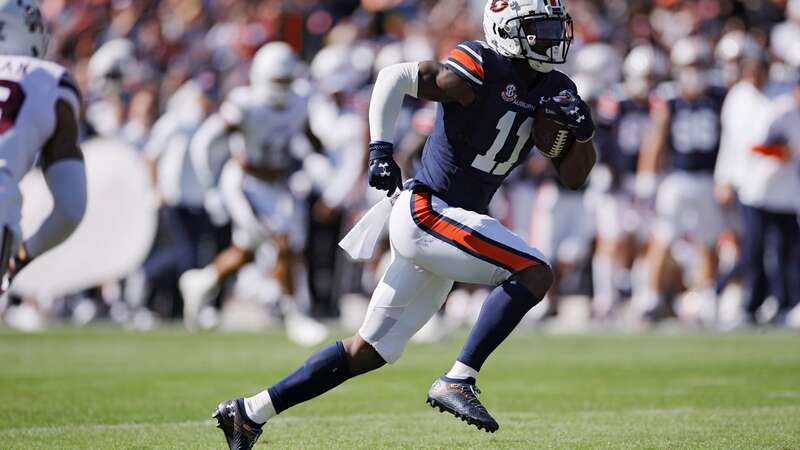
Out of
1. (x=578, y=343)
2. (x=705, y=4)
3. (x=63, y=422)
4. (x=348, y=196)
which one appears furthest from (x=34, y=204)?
(x=705, y=4)

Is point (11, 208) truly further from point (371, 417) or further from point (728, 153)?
point (728, 153)

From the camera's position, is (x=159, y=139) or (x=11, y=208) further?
(x=159, y=139)

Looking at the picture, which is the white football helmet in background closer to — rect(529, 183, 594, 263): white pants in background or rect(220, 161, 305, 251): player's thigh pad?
rect(529, 183, 594, 263): white pants in background

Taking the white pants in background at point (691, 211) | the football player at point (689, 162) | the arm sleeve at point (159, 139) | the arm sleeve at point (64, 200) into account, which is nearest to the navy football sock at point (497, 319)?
the arm sleeve at point (64, 200)

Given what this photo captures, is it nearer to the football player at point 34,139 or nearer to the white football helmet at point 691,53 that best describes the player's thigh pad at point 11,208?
the football player at point 34,139

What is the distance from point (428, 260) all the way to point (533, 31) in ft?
3.12

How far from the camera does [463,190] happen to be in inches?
206

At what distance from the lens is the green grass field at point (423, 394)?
18.3 feet

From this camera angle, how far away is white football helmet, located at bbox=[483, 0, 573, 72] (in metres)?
5.12

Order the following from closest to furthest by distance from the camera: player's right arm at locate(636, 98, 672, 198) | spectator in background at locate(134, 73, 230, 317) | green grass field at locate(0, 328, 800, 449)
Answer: green grass field at locate(0, 328, 800, 449) → player's right arm at locate(636, 98, 672, 198) → spectator in background at locate(134, 73, 230, 317)

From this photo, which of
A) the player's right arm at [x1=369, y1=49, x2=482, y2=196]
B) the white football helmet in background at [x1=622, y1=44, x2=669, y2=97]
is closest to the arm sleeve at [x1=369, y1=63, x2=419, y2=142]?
the player's right arm at [x1=369, y1=49, x2=482, y2=196]

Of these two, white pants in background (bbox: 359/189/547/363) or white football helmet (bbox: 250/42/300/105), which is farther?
white football helmet (bbox: 250/42/300/105)

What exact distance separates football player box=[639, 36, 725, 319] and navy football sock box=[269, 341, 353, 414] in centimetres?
782

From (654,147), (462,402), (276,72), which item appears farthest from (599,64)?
(462,402)
